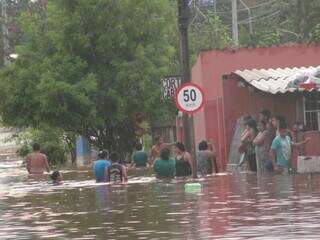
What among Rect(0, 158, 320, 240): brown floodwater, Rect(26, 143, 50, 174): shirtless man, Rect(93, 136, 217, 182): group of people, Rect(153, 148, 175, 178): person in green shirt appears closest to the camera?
Rect(0, 158, 320, 240): brown floodwater

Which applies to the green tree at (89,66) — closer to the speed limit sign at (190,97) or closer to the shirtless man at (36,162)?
the shirtless man at (36,162)

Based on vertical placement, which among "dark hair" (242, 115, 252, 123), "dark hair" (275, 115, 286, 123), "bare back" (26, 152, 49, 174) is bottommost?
"bare back" (26, 152, 49, 174)

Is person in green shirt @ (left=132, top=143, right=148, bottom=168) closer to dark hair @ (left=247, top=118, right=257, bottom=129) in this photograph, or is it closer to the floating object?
dark hair @ (left=247, top=118, right=257, bottom=129)

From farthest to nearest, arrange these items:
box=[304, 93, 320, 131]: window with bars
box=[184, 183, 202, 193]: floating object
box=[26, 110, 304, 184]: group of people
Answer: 1. box=[304, 93, 320, 131]: window with bars
2. box=[26, 110, 304, 184]: group of people
3. box=[184, 183, 202, 193]: floating object

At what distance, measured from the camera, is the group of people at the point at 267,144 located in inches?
957

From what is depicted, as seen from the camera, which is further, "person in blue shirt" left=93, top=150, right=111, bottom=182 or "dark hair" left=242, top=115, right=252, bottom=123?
"dark hair" left=242, top=115, right=252, bottom=123

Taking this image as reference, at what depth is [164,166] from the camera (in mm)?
25000

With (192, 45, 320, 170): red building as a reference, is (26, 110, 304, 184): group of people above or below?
below

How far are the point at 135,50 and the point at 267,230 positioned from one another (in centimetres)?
2312

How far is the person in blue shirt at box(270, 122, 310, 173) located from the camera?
24.2 m

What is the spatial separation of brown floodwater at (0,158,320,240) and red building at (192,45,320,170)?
437 centimetres

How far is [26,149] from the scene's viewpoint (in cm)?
4769

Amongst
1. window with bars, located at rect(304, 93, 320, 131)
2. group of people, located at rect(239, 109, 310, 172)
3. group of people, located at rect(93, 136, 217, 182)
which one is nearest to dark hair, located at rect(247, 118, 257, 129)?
group of people, located at rect(239, 109, 310, 172)

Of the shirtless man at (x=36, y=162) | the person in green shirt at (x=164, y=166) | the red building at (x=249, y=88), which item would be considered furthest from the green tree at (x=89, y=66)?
the person in green shirt at (x=164, y=166)
